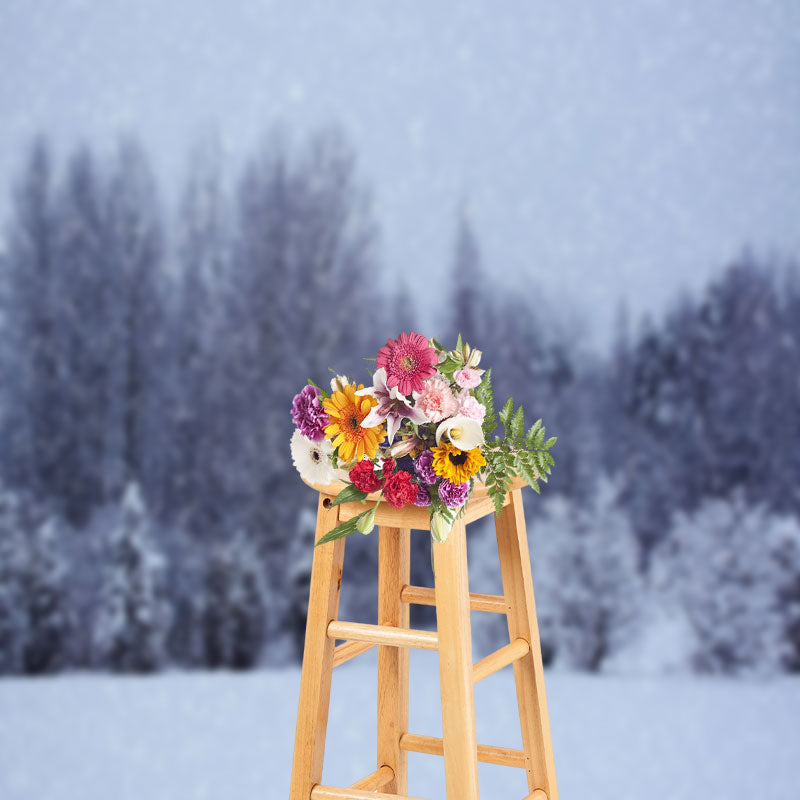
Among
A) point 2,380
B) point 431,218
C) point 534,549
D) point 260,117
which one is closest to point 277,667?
point 534,549

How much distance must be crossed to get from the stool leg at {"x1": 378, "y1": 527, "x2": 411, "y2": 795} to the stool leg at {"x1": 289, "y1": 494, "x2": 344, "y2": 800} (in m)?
0.26

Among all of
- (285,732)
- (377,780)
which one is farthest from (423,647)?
(285,732)

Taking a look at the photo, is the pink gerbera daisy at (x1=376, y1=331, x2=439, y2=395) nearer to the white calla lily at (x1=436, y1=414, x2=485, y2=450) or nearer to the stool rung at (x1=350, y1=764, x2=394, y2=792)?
the white calla lily at (x1=436, y1=414, x2=485, y2=450)

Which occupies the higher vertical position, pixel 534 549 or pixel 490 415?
pixel 534 549

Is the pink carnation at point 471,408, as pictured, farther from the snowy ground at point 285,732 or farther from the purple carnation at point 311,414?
the snowy ground at point 285,732

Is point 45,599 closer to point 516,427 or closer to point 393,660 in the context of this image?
point 393,660

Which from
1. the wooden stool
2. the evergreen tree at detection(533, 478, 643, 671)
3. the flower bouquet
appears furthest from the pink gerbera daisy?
the evergreen tree at detection(533, 478, 643, 671)

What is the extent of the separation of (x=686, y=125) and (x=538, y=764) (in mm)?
2540

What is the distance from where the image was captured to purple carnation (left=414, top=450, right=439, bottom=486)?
174cm

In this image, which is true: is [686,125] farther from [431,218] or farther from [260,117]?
[260,117]

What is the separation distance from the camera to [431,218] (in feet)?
12.6

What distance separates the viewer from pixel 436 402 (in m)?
1.75

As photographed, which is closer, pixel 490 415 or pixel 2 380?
pixel 490 415

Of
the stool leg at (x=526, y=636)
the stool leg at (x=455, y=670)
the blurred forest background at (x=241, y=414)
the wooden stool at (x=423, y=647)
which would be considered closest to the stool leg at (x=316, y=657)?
the wooden stool at (x=423, y=647)
